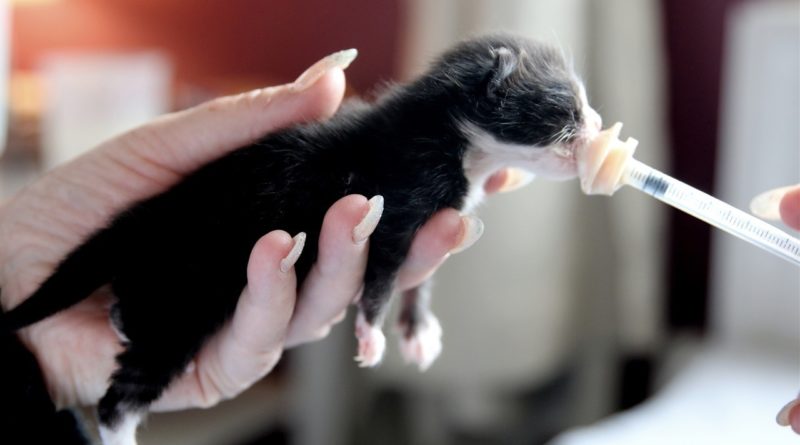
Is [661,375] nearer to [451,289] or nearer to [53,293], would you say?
[451,289]

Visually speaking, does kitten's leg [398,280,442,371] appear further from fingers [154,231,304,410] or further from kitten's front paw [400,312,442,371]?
fingers [154,231,304,410]

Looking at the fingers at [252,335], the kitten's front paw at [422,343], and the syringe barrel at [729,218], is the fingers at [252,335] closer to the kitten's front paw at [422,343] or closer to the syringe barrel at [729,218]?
the kitten's front paw at [422,343]

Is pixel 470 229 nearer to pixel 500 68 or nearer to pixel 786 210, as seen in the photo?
pixel 500 68

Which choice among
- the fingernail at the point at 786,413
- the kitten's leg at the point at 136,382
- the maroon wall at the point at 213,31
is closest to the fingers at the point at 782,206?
the fingernail at the point at 786,413

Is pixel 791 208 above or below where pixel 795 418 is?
above

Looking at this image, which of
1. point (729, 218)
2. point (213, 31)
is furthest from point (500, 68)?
point (213, 31)

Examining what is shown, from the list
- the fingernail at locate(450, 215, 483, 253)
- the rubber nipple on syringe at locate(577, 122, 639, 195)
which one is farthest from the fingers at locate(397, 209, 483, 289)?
the rubber nipple on syringe at locate(577, 122, 639, 195)

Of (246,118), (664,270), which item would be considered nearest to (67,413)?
(246,118)
